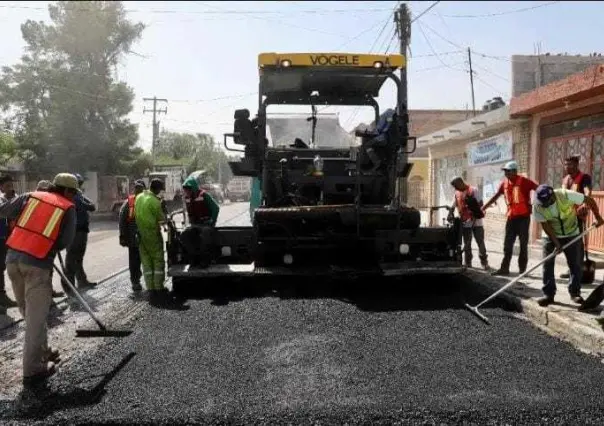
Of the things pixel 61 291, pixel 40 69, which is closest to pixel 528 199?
pixel 61 291

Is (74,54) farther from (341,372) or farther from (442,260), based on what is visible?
(341,372)

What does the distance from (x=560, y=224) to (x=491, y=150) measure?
826cm

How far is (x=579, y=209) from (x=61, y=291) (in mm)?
6025

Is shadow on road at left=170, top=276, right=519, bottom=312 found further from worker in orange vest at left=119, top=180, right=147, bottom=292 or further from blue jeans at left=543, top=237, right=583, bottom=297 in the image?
worker in orange vest at left=119, top=180, right=147, bottom=292

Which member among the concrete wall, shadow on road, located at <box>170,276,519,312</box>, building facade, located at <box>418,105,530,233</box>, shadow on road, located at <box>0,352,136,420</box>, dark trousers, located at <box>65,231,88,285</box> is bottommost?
shadow on road, located at <box>0,352,136,420</box>

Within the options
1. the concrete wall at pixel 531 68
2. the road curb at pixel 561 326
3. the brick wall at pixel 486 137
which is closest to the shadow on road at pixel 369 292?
the road curb at pixel 561 326

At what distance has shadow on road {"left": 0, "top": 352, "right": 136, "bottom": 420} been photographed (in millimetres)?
3260

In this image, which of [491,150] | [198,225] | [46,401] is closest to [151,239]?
[198,225]

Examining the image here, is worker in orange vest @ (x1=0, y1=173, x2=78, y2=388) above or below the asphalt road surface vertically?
above

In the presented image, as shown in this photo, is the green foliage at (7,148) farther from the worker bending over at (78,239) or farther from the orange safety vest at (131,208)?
the orange safety vest at (131,208)

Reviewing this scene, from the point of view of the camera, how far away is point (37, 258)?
3.84 m

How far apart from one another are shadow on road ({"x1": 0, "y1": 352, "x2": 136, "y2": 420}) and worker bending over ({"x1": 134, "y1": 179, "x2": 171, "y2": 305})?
280cm

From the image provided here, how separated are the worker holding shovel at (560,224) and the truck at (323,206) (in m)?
1.03

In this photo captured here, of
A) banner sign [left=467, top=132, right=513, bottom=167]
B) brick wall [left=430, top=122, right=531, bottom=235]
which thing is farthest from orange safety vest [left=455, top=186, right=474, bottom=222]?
banner sign [left=467, top=132, right=513, bottom=167]
